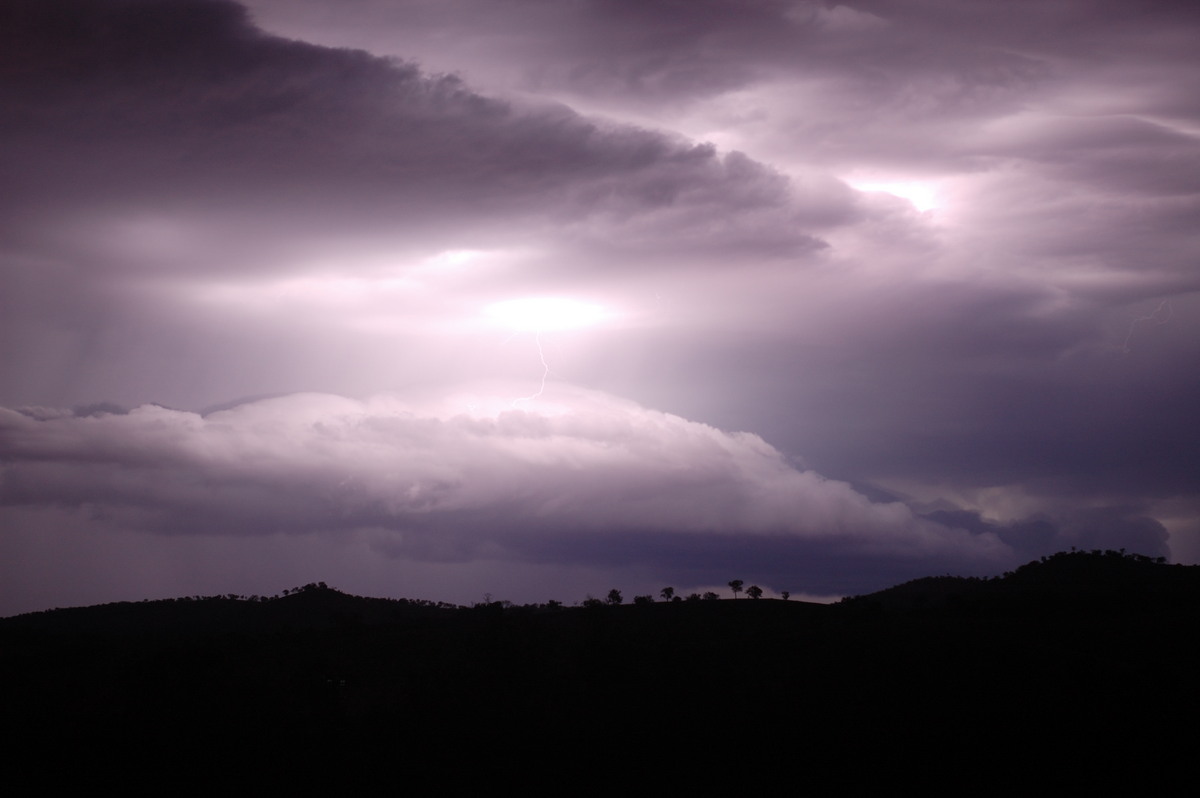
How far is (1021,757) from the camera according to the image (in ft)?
237

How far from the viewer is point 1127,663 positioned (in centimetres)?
8869

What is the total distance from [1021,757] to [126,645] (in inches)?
4103

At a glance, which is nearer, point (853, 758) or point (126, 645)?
point (853, 758)

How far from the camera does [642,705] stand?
88188 mm

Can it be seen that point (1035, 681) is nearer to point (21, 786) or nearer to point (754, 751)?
point (754, 751)

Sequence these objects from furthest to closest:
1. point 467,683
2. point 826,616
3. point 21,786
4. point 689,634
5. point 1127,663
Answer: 1. point 826,616
2. point 689,634
3. point 467,683
4. point 1127,663
5. point 21,786

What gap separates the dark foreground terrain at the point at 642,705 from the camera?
243 feet

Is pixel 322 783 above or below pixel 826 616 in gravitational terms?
below

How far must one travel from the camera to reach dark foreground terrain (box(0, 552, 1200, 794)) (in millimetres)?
74000

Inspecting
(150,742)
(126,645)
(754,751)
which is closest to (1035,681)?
(754,751)

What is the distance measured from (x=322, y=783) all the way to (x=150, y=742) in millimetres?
17021

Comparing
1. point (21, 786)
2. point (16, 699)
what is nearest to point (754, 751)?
point (21, 786)

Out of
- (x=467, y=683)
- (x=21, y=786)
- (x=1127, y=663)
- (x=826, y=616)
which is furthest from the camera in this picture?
(x=826, y=616)

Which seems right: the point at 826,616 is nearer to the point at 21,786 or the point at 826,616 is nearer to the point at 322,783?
the point at 322,783
